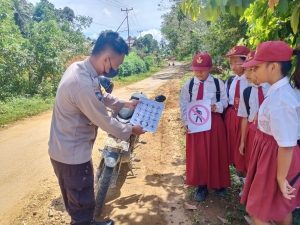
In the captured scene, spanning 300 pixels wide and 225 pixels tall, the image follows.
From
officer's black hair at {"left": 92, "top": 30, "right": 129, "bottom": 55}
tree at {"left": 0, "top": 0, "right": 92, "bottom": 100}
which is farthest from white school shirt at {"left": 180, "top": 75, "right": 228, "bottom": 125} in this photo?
tree at {"left": 0, "top": 0, "right": 92, "bottom": 100}

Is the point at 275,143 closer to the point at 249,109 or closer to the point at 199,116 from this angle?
the point at 249,109

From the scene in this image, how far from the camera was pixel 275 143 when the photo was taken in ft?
8.26

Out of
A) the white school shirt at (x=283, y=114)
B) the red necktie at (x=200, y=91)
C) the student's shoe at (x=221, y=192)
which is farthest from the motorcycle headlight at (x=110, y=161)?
the white school shirt at (x=283, y=114)

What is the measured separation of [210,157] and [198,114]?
565 millimetres

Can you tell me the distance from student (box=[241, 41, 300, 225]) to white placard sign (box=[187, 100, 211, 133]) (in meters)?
1.37

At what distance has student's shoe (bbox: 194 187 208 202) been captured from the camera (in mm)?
4253

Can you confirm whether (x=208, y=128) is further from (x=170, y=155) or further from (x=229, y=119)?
(x=170, y=155)

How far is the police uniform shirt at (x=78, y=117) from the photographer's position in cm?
284

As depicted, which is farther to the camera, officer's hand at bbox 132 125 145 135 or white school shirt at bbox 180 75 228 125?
white school shirt at bbox 180 75 228 125

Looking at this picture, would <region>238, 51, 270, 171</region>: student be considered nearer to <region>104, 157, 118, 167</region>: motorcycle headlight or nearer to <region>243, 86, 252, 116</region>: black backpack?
<region>243, 86, 252, 116</region>: black backpack

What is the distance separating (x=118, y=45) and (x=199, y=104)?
4.84 feet

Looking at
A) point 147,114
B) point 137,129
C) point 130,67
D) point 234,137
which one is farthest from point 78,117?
point 130,67

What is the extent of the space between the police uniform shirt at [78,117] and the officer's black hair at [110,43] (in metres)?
0.17

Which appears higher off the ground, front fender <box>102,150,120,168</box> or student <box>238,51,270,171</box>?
student <box>238,51,270,171</box>
